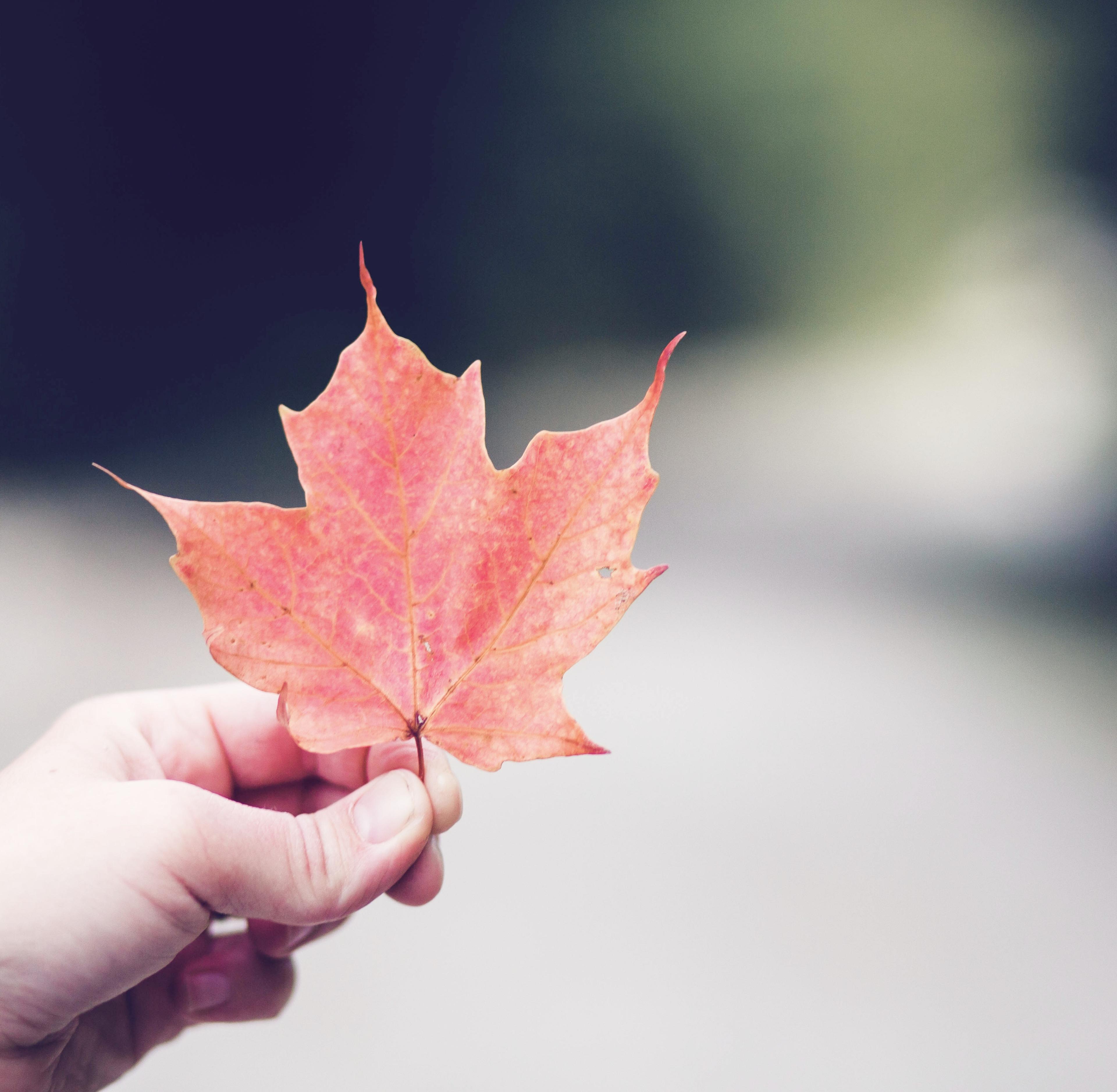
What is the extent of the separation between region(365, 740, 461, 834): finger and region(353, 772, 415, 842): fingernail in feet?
0.10

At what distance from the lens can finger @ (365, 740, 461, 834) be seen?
689 millimetres

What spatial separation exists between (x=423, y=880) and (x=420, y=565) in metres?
0.37

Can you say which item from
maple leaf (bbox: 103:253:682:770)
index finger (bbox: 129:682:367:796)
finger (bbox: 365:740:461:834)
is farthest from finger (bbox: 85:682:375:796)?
maple leaf (bbox: 103:253:682:770)

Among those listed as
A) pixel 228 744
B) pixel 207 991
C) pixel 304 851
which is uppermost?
pixel 228 744

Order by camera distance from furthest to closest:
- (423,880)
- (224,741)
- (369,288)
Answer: (224,741) < (423,880) < (369,288)

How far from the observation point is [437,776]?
2.30 ft

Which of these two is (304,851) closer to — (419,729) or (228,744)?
(419,729)

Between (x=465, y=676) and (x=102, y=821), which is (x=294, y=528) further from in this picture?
(x=102, y=821)

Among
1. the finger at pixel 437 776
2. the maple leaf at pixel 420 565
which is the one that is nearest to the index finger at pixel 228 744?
the finger at pixel 437 776

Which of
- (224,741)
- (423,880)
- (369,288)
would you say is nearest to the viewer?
(369,288)

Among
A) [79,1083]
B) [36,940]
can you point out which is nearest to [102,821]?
[36,940]

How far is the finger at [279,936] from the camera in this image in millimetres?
994

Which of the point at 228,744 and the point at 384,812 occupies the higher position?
the point at 228,744

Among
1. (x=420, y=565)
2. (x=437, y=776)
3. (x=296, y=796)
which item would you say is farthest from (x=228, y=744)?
(x=420, y=565)
